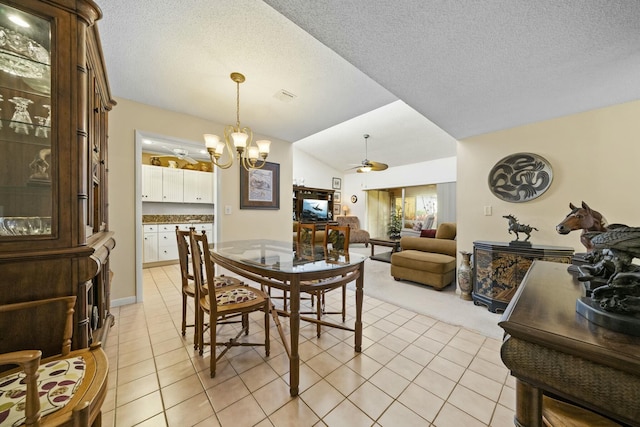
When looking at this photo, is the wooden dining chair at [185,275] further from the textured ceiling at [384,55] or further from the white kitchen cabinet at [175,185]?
the white kitchen cabinet at [175,185]

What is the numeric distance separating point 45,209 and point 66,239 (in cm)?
16

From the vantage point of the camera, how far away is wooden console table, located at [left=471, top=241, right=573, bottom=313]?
2.29 m

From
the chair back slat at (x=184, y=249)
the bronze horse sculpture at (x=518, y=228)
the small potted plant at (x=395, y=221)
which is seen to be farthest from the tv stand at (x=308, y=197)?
the bronze horse sculpture at (x=518, y=228)

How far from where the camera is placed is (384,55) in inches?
60.6

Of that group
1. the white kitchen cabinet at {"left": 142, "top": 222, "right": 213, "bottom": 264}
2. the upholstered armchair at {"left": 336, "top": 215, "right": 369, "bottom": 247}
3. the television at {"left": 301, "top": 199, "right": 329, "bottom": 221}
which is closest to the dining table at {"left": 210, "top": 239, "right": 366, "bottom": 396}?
the white kitchen cabinet at {"left": 142, "top": 222, "right": 213, "bottom": 264}

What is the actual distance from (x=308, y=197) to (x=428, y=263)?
4879 mm

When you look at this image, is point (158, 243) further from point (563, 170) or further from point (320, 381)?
point (563, 170)

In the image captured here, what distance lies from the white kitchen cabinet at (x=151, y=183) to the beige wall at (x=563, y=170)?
5446 millimetres

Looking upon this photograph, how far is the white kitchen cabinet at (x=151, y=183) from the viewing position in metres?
4.37

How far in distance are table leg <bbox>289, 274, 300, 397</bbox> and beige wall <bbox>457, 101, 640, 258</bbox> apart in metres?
2.81

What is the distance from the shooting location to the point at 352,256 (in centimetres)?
205

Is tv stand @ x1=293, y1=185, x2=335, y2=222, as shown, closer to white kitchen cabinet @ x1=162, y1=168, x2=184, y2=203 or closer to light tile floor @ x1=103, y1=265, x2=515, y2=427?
Answer: white kitchen cabinet @ x1=162, y1=168, x2=184, y2=203

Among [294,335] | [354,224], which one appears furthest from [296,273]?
[354,224]

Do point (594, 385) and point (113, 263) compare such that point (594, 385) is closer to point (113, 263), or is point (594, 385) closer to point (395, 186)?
point (113, 263)
